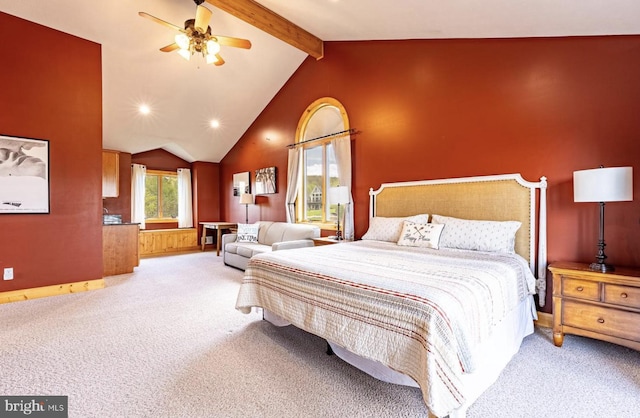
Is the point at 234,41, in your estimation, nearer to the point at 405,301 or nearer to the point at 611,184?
the point at 405,301

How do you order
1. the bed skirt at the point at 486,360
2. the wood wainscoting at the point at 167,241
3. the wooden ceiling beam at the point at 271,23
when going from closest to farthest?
the bed skirt at the point at 486,360 < the wooden ceiling beam at the point at 271,23 < the wood wainscoting at the point at 167,241

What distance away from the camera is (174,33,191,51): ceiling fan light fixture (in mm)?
3381

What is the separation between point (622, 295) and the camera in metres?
2.16

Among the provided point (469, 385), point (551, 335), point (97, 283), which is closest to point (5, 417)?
point (469, 385)

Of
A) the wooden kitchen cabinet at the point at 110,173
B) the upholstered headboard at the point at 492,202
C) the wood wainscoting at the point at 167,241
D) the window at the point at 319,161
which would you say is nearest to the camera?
the upholstered headboard at the point at 492,202

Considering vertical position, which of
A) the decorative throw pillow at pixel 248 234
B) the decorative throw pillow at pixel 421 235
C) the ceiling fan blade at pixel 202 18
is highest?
the ceiling fan blade at pixel 202 18

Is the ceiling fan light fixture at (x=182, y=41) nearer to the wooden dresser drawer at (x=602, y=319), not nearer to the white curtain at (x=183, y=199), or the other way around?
the wooden dresser drawer at (x=602, y=319)

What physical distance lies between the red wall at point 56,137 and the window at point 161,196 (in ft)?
11.3

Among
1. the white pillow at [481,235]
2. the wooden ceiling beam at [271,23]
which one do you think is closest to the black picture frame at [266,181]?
the wooden ceiling beam at [271,23]

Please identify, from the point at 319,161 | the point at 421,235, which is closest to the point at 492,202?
the point at 421,235

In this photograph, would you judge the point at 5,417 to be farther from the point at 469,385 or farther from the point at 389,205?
the point at 389,205

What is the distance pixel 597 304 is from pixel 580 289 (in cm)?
13

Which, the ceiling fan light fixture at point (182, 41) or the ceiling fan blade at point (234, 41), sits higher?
the ceiling fan blade at point (234, 41)

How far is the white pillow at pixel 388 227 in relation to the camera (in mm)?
3508
